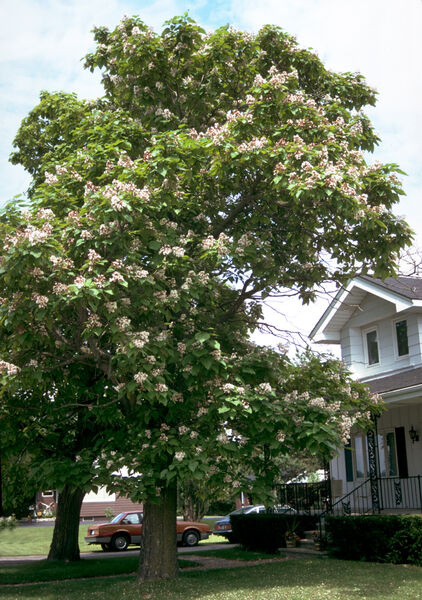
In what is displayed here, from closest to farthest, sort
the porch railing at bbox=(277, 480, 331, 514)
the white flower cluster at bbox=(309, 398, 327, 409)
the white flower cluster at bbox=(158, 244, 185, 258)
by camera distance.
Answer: the white flower cluster at bbox=(158, 244, 185, 258), the white flower cluster at bbox=(309, 398, 327, 409), the porch railing at bbox=(277, 480, 331, 514)

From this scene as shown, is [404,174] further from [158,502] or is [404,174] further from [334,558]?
[334,558]

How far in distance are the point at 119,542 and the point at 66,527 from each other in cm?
926

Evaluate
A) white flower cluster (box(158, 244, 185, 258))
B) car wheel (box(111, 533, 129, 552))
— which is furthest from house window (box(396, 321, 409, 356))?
car wheel (box(111, 533, 129, 552))

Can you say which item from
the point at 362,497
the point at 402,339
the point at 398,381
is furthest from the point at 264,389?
the point at 402,339

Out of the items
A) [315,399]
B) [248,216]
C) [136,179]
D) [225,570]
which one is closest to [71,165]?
[136,179]

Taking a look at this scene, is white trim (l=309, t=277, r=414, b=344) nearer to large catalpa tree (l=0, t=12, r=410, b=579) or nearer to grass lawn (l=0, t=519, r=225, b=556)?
large catalpa tree (l=0, t=12, r=410, b=579)

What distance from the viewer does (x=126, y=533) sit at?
2625 cm

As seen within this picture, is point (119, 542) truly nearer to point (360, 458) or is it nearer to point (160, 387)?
point (360, 458)

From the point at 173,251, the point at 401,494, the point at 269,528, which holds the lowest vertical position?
the point at 269,528

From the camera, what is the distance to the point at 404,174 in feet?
36.2

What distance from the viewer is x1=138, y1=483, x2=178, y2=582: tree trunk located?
487 inches

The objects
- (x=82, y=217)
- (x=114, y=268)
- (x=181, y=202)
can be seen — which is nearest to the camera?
(x=114, y=268)

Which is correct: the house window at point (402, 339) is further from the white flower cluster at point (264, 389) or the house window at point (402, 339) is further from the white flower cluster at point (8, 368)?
the white flower cluster at point (8, 368)

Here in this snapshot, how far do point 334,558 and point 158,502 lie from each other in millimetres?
6767
